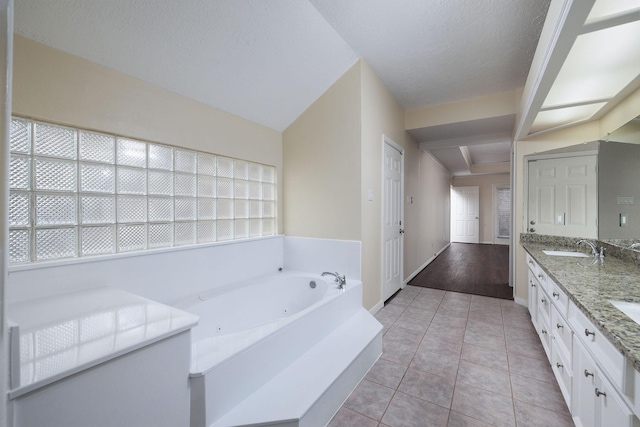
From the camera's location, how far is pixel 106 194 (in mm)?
1761

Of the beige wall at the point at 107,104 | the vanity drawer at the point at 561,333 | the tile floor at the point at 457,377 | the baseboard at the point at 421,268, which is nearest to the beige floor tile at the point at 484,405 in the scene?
the tile floor at the point at 457,377

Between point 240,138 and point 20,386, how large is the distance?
2199 millimetres

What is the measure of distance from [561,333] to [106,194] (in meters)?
2.92

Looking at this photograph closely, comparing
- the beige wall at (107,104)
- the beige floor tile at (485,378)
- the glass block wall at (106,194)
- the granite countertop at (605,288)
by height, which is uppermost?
the beige wall at (107,104)

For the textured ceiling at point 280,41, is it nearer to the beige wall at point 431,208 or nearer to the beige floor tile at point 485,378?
the beige wall at point 431,208

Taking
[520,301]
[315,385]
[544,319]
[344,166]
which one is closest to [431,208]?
[520,301]

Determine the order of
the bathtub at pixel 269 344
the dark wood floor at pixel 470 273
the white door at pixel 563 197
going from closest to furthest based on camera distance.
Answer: the bathtub at pixel 269 344 < the white door at pixel 563 197 < the dark wood floor at pixel 470 273

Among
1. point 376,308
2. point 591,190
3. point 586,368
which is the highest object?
point 591,190

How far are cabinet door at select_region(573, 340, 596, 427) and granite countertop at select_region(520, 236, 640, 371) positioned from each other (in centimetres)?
23

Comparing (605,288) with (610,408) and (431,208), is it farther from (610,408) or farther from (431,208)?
(431,208)

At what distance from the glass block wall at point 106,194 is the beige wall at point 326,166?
2.27ft

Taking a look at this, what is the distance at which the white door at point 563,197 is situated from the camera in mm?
2533

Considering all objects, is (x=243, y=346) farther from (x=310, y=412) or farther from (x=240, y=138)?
(x=240, y=138)

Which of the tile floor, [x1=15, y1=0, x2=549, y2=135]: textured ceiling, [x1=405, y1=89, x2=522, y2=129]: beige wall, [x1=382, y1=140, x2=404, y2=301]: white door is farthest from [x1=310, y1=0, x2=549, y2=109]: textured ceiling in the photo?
the tile floor
